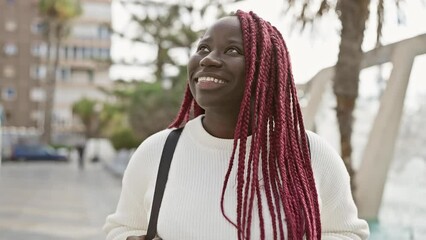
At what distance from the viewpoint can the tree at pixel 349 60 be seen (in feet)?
26.5

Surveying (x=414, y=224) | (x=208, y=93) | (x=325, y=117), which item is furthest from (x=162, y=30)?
(x=208, y=93)

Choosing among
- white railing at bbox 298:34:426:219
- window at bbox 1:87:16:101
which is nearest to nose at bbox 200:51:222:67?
white railing at bbox 298:34:426:219

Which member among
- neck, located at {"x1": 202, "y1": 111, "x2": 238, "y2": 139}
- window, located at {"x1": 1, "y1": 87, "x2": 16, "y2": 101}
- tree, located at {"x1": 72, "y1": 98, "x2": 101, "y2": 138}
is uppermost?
neck, located at {"x1": 202, "y1": 111, "x2": 238, "y2": 139}

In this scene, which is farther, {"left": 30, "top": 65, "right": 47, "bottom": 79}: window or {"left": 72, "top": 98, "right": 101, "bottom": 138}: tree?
{"left": 30, "top": 65, "right": 47, "bottom": 79}: window

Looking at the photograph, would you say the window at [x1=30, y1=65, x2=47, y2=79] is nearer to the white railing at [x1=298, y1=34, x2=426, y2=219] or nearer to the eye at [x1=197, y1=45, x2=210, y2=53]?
the white railing at [x1=298, y1=34, x2=426, y2=219]

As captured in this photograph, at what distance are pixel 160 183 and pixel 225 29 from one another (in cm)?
46

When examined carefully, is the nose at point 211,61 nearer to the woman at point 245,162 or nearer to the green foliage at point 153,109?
the woman at point 245,162

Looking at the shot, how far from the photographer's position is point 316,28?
29.6ft

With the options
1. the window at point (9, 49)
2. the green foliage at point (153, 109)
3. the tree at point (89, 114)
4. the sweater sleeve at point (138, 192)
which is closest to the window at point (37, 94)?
the tree at point (89, 114)

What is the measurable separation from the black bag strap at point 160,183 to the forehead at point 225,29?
12.9 inches

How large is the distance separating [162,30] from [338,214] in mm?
30449

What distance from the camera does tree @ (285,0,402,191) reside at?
→ 809 centimetres

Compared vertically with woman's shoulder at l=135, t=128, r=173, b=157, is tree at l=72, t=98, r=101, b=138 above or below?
below

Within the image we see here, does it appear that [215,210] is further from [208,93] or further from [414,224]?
[414,224]
